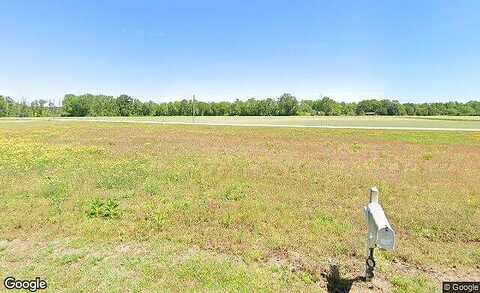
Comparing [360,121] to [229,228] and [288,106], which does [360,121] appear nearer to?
[229,228]

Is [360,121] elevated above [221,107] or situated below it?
below

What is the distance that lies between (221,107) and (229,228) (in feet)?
484

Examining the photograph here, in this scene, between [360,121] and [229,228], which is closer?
[229,228]

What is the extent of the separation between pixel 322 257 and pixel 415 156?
1329 centimetres

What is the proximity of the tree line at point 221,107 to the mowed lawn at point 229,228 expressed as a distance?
13313 cm

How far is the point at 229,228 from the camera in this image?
6031 millimetres

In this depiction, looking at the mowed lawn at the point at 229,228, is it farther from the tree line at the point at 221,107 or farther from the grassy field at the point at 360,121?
the tree line at the point at 221,107

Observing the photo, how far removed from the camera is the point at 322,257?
4887 millimetres

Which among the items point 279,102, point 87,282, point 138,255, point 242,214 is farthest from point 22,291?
point 279,102

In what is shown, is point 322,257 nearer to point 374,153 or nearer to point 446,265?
point 446,265

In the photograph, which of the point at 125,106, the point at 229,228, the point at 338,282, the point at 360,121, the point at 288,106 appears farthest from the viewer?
the point at 288,106

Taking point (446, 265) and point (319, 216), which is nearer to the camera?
point (446, 265)

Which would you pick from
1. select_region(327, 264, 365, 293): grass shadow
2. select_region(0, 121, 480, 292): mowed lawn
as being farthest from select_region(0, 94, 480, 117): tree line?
select_region(327, 264, 365, 293): grass shadow

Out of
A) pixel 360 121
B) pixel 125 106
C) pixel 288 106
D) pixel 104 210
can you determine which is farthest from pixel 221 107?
pixel 104 210
